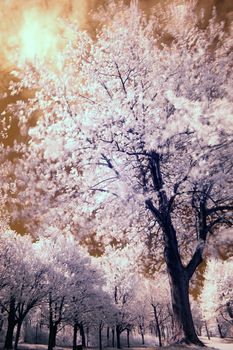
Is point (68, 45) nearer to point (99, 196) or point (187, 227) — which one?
point (99, 196)

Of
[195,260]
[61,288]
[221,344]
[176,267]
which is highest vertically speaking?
[61,288]

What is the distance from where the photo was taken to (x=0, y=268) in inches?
1134

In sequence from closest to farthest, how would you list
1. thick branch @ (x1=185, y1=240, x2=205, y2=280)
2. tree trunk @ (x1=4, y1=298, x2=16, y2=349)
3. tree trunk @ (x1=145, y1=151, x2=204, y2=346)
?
tree trunk @ (x1=145, y1=151, x2=204, y2=346) < thick branch @ (x1=185, y1=240, x2=205, y2=280) < tree trunk @ (x1=4, y1=298, x2=16, y2=349)

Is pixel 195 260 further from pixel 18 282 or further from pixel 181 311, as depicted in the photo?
pixel 18 282

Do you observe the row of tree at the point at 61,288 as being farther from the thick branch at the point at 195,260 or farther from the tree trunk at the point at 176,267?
the tree trunk at the point at 176,267

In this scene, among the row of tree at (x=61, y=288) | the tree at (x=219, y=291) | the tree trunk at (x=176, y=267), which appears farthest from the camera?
the tree at (x=219, y=291)

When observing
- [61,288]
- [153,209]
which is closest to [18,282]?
[61,288]

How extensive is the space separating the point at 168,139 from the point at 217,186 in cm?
235

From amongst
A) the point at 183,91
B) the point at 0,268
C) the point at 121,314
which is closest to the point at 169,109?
the point at 183,91

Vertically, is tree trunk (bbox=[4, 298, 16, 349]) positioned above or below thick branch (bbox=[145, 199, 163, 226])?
below

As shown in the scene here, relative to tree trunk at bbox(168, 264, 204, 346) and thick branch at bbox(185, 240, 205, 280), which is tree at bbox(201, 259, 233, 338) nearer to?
thick branch at bbox(185, 240, 205, 280)

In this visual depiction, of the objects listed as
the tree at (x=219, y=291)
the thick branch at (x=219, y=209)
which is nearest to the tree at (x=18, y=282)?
the thick branch at (x=219, y=209)

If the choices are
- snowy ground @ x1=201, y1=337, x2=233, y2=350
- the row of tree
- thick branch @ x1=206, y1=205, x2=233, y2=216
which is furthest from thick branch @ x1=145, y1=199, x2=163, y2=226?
snowy ground @ x1=201, y1=337, x2=233, y2=350

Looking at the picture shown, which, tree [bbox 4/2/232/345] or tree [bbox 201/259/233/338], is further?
tree [bbox 201/259/233/338]
